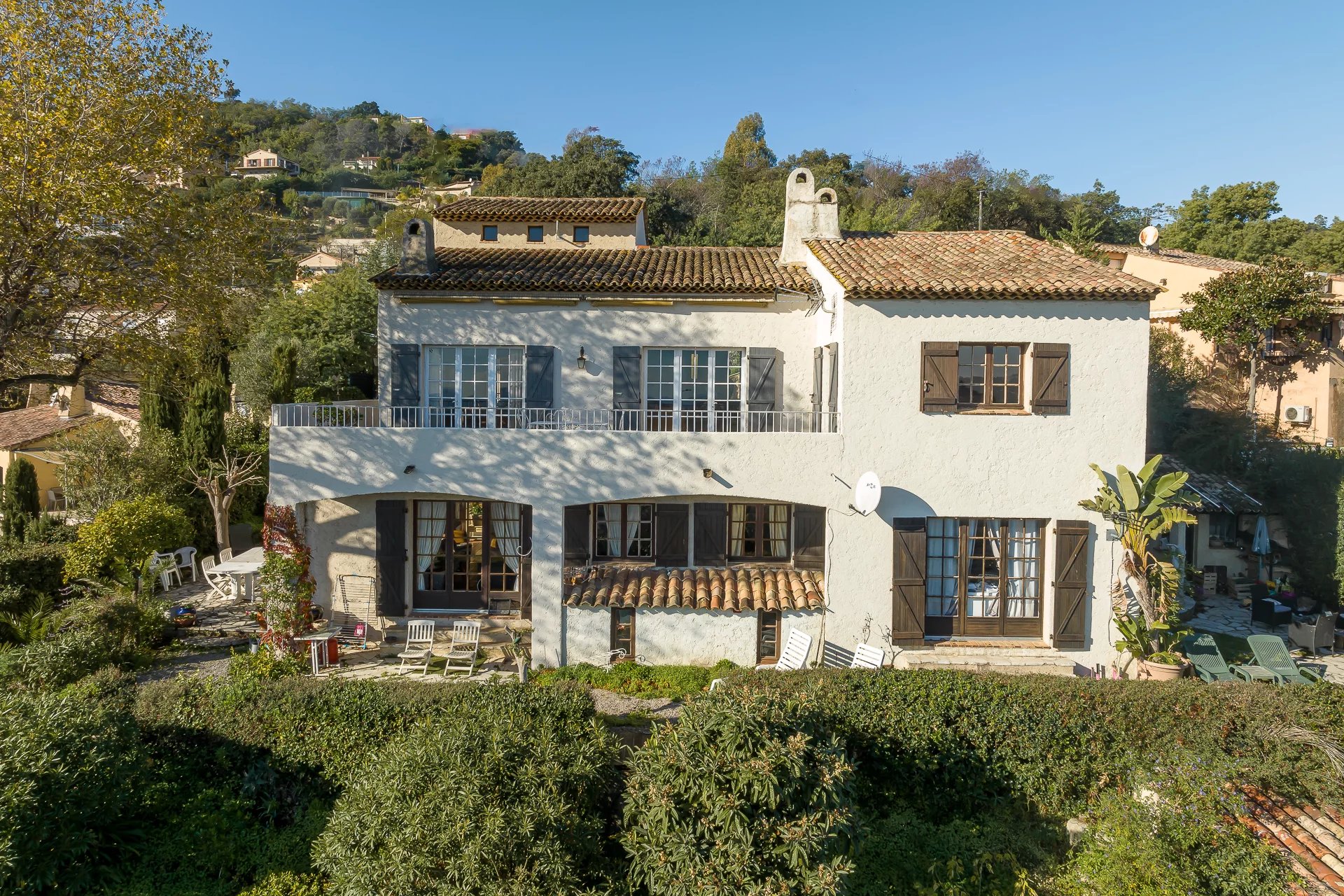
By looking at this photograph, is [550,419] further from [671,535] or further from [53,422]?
[53,422]

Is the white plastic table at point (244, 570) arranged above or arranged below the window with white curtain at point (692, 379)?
below

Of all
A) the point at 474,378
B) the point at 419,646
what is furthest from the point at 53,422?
the point at 419,646

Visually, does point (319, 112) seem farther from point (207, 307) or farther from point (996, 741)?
point (996, 741)

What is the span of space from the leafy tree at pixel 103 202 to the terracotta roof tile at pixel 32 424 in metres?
11.8

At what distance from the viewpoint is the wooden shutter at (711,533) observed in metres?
14.4

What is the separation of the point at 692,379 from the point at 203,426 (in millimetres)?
16671

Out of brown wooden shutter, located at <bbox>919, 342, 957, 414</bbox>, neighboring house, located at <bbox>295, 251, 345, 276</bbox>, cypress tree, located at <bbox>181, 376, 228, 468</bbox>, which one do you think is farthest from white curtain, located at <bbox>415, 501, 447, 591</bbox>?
neighboring house, located at <bbox>295, 251, 345, 276</bbox>

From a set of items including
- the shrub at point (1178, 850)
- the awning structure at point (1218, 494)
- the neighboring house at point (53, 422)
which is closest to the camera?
the shrub at point (1178, 850)

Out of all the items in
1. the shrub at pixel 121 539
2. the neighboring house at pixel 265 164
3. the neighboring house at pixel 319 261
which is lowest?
the shrub at pixel 121 539

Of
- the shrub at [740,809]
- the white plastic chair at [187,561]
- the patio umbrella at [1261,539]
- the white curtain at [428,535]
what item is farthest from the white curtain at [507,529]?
the patio umbrella at [1261,539]

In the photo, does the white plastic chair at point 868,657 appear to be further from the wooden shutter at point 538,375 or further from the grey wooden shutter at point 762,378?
the wooden shutter at point 538,375

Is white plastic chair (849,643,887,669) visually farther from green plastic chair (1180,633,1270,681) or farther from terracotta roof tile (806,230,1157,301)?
terracotta roof tile (806,230,1157,301)

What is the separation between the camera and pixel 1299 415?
23.0m

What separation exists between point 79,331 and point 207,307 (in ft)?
9.38
